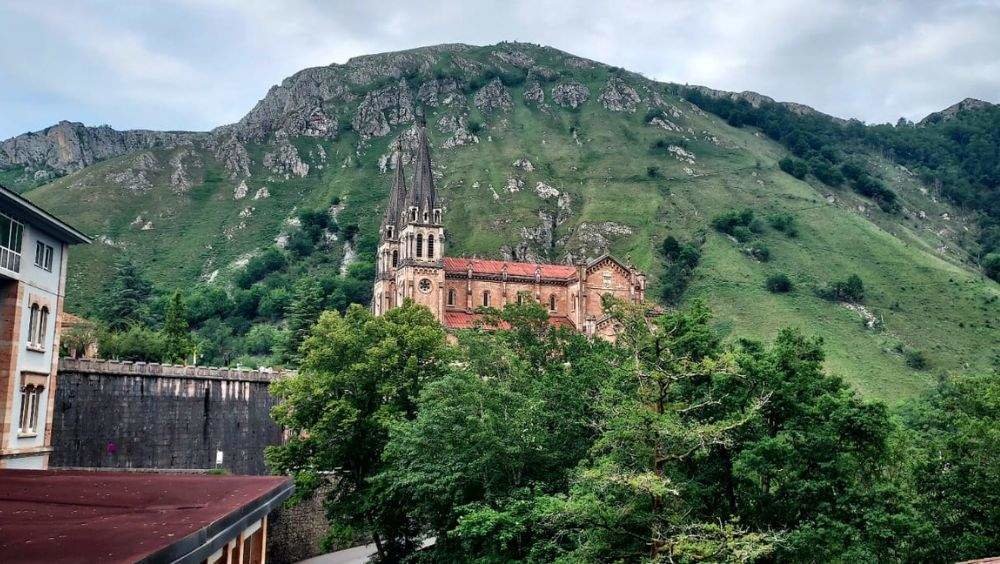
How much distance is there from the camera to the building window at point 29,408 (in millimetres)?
29281

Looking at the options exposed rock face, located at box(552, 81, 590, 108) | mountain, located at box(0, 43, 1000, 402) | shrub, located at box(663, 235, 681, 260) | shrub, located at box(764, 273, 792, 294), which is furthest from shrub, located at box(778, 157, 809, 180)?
shrub, located at box(764, 273, 792, 294)

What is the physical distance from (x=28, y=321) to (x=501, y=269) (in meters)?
58.3

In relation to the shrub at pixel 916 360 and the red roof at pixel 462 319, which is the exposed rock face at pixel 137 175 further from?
the shrub at pixel 916 360

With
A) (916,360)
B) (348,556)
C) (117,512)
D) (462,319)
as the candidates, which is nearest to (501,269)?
(462,319)

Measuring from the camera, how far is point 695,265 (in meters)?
116

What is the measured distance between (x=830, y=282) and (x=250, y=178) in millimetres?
115346

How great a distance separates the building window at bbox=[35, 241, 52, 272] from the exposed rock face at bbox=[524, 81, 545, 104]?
169 m

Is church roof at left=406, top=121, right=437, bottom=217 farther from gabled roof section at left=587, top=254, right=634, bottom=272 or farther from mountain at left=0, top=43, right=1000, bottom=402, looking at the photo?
mountain at left=0, top=43, right=1000, bottom=402

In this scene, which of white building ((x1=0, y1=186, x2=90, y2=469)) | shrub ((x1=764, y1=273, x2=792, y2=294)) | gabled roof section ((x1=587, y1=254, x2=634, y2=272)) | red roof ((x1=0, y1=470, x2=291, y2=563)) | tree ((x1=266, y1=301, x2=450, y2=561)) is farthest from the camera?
shrub ((x1=764, y1=273, x2=792, y2=294))

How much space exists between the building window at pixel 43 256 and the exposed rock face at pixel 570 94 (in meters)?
168

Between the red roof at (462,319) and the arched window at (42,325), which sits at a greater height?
the red roof at (462,319)

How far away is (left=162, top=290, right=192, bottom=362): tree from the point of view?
67125mm

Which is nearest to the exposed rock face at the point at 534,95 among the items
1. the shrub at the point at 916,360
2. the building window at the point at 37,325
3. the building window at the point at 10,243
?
the shrub at the point at 916,360

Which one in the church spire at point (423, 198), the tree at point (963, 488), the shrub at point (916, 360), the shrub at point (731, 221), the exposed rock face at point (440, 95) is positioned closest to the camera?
the tree at point (963, 488)
